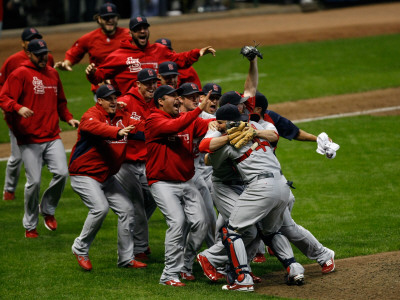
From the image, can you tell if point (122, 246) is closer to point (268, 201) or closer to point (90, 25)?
point (268, 201)

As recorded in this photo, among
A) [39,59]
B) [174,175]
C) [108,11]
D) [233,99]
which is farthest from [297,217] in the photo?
[108,11]

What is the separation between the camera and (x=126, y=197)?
8500 millimetres

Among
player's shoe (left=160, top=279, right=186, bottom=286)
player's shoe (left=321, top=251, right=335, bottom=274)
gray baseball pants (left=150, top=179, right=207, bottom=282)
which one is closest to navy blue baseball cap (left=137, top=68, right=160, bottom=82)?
gray baseball pants (left=150, top=179, right=207, bottom=282)

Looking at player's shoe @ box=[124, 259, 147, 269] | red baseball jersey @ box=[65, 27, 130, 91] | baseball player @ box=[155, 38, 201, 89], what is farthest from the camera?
red baseball jersey @ box=[65, 27, 130, 91]

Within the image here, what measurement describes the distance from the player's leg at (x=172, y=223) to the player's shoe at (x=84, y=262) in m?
1.07

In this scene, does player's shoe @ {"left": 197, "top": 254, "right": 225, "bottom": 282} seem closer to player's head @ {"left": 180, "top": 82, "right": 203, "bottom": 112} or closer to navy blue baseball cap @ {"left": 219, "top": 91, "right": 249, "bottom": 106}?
navy blue baseball cap @ {"left": 219, "top": 91, "right": 249, "bottom": 106}

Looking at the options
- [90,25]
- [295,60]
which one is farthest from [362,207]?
[90,25]

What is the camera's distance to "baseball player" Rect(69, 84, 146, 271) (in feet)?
27.2

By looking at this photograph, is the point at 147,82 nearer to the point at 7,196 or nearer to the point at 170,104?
the point at 170,104

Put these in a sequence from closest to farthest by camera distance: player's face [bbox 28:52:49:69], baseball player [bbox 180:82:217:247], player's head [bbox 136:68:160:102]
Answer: baseball player [bbox 180:82:217:247] → player's head [bbox 136:68:160:102] → player's face [bbox 28:52:49:69]

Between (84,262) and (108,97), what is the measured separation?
6.02 ft

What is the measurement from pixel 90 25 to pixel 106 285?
2175 centimetres

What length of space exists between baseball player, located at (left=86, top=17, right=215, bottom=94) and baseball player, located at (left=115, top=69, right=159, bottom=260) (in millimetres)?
1113

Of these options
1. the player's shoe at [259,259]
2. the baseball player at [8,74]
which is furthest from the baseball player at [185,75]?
the player's shoe at [259,259]
